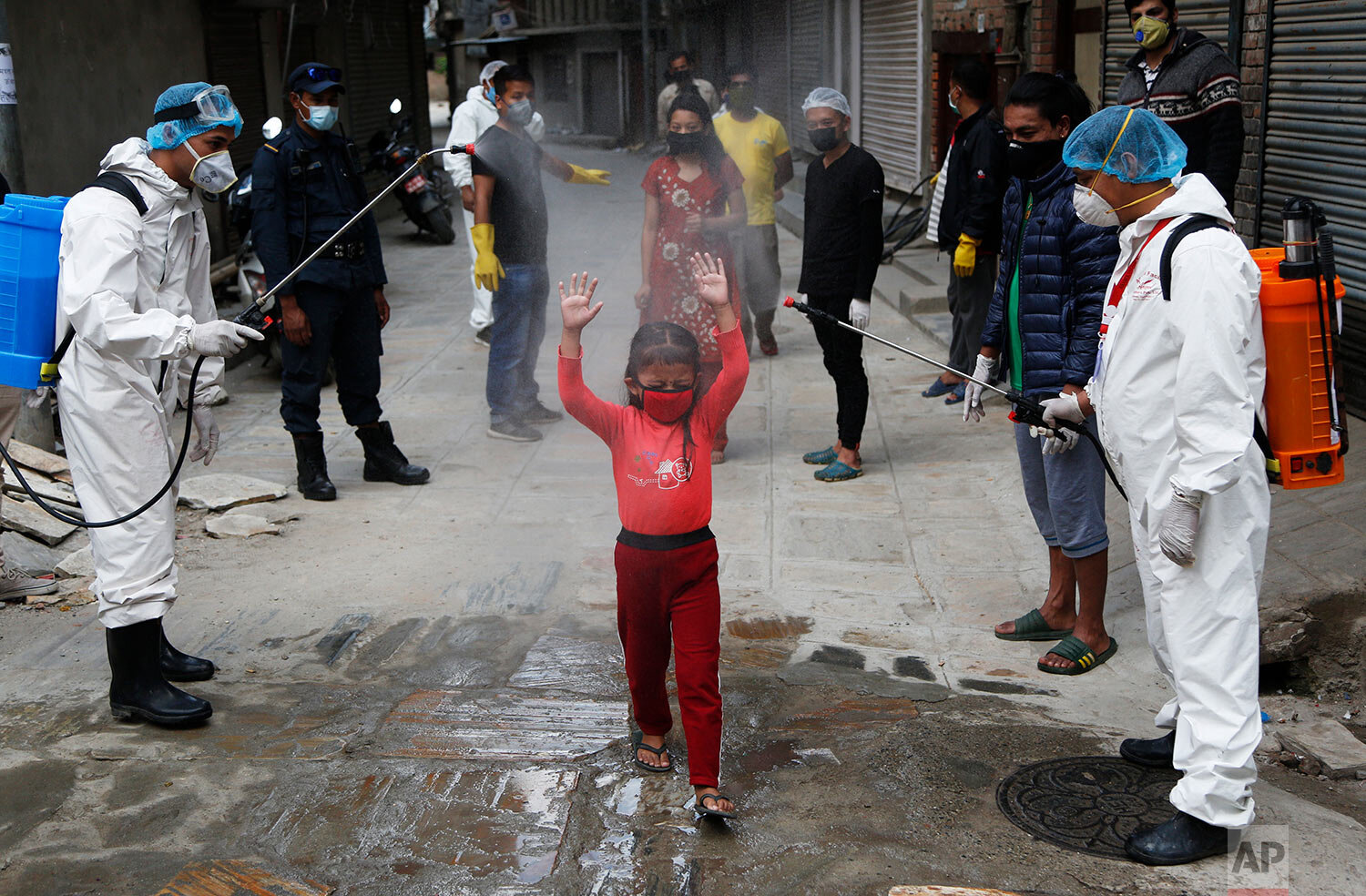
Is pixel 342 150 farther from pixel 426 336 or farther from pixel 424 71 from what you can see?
pixel 424 71

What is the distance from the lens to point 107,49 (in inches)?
326

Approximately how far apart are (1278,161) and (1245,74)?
54cm

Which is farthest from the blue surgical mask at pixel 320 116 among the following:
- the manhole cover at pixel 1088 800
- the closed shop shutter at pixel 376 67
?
the closed shop shutter at pixel 376 67

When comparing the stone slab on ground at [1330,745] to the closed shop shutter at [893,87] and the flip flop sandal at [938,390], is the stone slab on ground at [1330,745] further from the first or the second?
the closed shop shutter at [893,87]

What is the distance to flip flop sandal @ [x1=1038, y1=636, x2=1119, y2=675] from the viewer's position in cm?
405

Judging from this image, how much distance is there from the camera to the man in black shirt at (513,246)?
6.46 meters

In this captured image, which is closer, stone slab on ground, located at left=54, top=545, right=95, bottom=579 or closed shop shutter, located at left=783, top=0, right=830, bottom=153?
stone slab on ground, located at left=54, top=545, right=95, bottom=579

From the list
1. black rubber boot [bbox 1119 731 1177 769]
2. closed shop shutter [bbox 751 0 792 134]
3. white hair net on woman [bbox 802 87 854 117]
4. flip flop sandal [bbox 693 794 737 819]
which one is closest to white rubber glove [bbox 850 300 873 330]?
white hair net on woman [bbox 802 87 854 117]

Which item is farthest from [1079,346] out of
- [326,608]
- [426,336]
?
[426,336]

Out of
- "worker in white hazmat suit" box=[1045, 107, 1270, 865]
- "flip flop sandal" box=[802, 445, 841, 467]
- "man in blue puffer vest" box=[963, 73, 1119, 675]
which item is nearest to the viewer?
"worker in white hazmat suit" box=[1045, 107, 1270, 865]

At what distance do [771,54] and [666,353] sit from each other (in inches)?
441

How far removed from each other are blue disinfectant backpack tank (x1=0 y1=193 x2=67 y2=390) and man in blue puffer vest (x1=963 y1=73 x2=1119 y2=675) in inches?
115

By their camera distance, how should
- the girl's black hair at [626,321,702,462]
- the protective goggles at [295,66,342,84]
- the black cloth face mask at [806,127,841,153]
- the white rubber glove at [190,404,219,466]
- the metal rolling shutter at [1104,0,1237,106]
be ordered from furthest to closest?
the metal rolling shutter at [1104,0,1237,106] → the black cloth face mask at [806,127,841,153] → the protective goggles at [295,66,342,84] → the white rubber glove at [190,404,219,466] → the girl's black hair at [626,321,702,462]

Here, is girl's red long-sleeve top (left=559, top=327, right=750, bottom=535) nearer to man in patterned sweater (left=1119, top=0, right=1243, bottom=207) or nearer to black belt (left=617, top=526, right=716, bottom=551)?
black belt (left=617, top=526, right=716, bottom=551)
